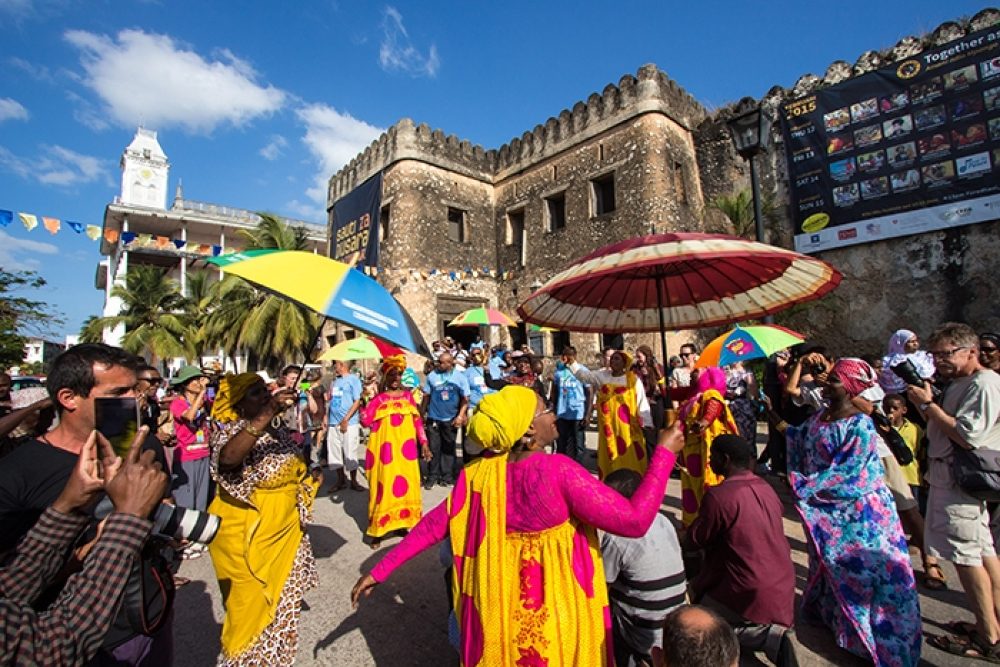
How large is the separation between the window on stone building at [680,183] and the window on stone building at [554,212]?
3.45 metres

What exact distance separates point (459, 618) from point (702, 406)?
2.73 m

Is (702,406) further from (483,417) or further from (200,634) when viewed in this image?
(200,634)

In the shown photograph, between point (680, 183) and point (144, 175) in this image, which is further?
point (144, 175)

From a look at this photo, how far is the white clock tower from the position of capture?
38000mm

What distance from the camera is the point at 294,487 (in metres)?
2.66

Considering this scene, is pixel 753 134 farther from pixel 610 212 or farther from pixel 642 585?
pixel 610 212

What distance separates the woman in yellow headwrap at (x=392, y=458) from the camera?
4.48 meters

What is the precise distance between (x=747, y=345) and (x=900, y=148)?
7441 mm

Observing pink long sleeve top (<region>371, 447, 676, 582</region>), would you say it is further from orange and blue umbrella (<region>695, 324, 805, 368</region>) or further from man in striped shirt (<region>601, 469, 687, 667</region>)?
orange and blue umbrella (<region>695, 324, 805, 368</region>)

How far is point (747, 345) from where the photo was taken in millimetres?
5520

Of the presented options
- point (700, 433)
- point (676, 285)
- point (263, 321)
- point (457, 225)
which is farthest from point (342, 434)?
point (263, 321)

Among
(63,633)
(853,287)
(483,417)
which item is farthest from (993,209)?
(63,633)

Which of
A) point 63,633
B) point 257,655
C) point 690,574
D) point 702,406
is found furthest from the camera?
point 702,406

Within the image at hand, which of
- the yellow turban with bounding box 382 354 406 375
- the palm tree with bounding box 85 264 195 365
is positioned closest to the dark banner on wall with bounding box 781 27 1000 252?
the yellow turban with bounding box 382 354 406 375
